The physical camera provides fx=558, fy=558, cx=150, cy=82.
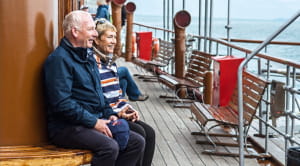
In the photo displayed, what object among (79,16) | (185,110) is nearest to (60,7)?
(79,16)

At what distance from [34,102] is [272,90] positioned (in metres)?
2.43

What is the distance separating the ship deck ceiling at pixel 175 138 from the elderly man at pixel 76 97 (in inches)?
52.5

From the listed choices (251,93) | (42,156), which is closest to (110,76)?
(42,156)

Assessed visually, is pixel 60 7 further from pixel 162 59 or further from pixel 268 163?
pixel 162 59

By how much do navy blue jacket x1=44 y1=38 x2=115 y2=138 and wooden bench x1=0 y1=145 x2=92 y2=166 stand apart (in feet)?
0.38

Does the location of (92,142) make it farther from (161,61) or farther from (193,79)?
(161,61)

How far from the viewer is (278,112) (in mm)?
4500

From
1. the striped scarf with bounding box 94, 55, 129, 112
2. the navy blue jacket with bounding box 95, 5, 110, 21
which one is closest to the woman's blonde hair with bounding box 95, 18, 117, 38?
the striped scarf with bounding box 94, 55, 129, 112

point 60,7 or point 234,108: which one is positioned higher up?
point 60,7

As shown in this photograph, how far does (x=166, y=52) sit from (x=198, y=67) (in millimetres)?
2022

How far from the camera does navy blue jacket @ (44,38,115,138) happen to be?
258 cm

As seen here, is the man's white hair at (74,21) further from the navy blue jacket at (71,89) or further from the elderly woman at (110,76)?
the elderly woman at (110,76)

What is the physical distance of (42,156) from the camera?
2.51 meters

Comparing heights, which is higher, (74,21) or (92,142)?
(74,21)
